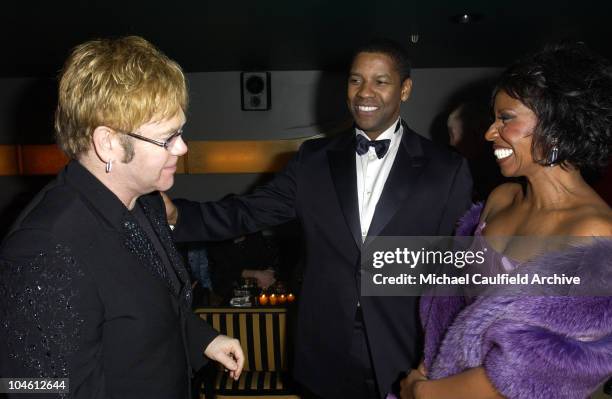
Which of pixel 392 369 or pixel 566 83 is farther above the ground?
pixel 566 83

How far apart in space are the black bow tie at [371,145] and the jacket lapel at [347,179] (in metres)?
0.03

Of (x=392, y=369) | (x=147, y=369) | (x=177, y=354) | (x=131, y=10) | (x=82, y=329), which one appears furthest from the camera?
(x=131, y=10)

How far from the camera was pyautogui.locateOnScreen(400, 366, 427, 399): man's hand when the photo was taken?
5.02 ft

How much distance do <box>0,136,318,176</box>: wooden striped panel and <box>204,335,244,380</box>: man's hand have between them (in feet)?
14.5

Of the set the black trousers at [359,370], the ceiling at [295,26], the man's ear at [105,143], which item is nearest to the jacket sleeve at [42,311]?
the man's ear at [105,143]

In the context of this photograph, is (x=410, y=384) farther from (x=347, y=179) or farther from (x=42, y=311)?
(x=42, y=311)

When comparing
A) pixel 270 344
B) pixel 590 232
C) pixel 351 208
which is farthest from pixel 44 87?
pixel 590 232

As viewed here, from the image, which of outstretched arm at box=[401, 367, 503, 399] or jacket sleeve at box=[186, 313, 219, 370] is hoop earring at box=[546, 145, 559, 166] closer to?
outstretched arm at box=[401, 367, 503, 399]

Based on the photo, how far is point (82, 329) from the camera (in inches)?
37.9

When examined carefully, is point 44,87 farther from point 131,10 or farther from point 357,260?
point 357,260

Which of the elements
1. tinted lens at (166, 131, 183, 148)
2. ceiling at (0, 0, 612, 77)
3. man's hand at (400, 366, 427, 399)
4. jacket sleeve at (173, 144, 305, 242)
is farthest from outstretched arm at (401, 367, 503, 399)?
ceiling at (0, 0, 612, 77)

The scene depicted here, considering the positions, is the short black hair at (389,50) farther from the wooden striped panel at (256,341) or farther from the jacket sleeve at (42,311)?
the wooden striped panel at (256,341)

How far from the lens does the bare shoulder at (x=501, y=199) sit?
5.49ft

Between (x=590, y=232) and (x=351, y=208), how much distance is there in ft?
2.77
